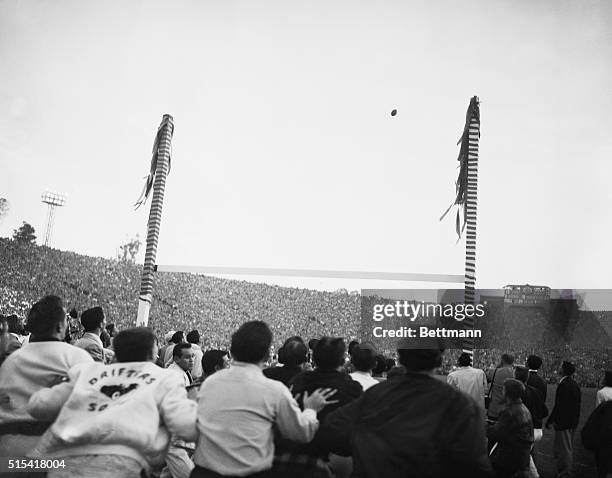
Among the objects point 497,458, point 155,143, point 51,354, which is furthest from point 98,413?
point 155,143

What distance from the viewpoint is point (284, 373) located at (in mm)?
4453

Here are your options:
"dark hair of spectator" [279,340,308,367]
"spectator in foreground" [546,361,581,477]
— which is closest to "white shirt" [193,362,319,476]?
"dark hair of spectator" [279,340,308,367]

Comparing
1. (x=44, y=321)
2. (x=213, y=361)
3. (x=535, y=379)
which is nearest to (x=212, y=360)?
(x=213, y=361)

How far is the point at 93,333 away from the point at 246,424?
297 centimetres

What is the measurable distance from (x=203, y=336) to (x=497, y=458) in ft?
87.3

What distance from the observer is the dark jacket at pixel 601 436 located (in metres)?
4.92

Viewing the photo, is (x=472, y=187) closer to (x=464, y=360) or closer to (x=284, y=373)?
(x=464, y=360)

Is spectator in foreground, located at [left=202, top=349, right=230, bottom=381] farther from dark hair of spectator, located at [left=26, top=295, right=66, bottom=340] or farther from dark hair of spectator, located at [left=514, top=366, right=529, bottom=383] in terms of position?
dark hair of spectator, located at [left=514, top=366, right=529, bottom=383]

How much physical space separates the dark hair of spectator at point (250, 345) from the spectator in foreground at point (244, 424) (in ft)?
0.24

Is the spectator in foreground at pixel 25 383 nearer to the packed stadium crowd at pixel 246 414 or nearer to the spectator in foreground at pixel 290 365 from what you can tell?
the packed stadium crowd at pixel 246 414

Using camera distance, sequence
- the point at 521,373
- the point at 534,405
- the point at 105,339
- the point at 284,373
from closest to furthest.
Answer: the point at 284,373 < the point at 534,405 < the point at 521,373 < the point at 105,339

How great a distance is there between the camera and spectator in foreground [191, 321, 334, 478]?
299cm

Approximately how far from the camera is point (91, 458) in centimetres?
278

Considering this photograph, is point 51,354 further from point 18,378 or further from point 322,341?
point 322,341
